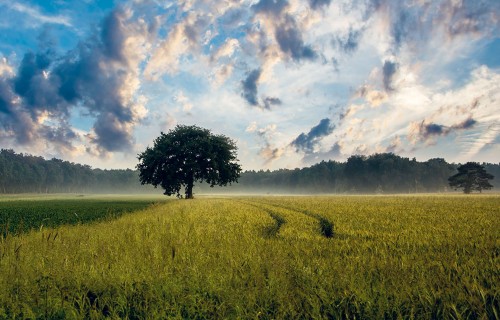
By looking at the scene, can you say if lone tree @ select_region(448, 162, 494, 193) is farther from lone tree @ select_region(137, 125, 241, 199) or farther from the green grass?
the green grass

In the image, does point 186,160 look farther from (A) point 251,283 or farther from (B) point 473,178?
(B) point 473,178

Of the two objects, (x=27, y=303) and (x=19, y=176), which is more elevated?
(x=19, y=176)

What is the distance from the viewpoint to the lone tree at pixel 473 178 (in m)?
94.1

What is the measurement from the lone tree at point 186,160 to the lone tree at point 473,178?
257 feet

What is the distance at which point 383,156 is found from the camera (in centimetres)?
15562

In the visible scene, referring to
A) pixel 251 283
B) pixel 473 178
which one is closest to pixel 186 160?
pixel 251 283

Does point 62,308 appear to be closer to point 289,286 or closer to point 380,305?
point 289,286

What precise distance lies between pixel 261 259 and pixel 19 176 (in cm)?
23465

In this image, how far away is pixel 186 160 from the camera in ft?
187

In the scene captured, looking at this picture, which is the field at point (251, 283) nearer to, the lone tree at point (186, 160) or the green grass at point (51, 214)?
the green grass at point (51, 214)

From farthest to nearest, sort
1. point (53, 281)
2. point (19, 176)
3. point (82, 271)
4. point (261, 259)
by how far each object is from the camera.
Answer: point (19, 176)
point (261, 259)
point (82, 271)
point (53, 281)

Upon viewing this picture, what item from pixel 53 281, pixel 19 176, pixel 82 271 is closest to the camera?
pixel 53 281

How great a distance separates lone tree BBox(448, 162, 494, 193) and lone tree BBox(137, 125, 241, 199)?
257 ft

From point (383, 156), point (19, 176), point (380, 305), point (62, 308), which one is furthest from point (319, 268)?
point (19, 176)
